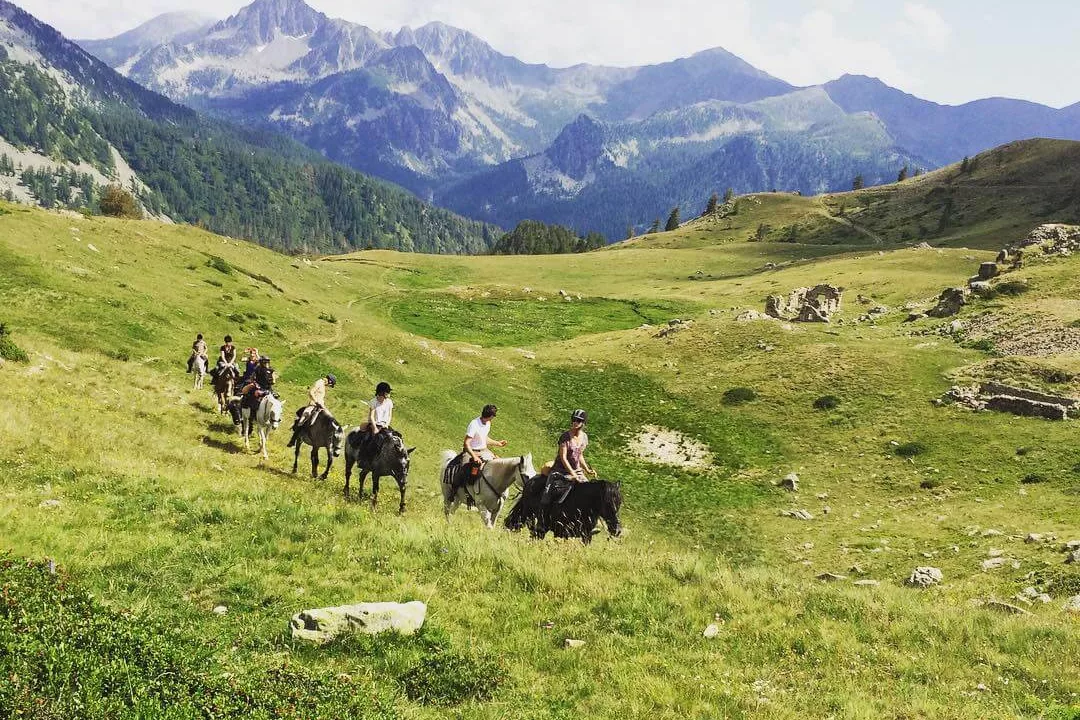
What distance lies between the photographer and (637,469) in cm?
3638

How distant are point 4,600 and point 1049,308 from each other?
198 feet

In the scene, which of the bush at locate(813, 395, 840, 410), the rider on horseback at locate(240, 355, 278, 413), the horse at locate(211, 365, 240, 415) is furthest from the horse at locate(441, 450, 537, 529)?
the bush at locate(813, 395, 840, 410)

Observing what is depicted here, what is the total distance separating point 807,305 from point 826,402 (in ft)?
99.9

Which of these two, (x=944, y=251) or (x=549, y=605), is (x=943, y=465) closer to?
(x=549, y=605)

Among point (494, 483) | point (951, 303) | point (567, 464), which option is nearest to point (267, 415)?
point (494, 483)

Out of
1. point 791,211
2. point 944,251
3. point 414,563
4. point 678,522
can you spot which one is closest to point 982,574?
point 678,522

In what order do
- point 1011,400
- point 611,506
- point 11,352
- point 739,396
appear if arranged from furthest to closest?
point 739,396 → point 1011,400 → point 11,352 → point 611,506

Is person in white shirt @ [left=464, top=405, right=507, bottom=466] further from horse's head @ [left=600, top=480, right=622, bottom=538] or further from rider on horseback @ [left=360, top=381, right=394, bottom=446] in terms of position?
horse's head @ [left=600, top=480, right=622, bottom=538]

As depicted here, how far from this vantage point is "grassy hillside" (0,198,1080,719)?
348 inches

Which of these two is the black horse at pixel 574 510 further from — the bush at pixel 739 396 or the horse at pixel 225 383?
the bush at pixel 739 396

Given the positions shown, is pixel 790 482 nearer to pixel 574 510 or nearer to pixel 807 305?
pixel 574 510

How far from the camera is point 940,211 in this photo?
155625mm

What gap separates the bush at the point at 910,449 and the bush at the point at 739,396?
1105cm

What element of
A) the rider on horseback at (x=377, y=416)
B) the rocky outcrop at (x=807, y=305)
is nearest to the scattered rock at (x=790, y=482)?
the rider on horseback at (x=377, y=416)
